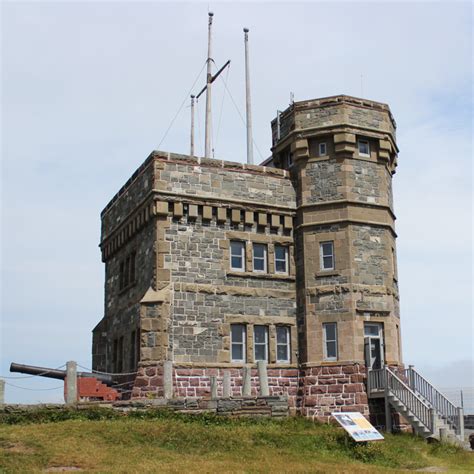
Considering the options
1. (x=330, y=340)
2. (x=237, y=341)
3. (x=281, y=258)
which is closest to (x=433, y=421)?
(x=330, y=340)

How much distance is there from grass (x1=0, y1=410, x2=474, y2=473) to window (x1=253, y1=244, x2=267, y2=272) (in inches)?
265

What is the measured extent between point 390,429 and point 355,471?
29.7ft

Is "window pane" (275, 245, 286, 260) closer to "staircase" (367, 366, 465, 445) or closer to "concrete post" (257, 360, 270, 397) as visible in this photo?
"staircase" (367, 366, 465, 445)

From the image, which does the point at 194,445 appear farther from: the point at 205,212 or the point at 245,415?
the point at 205,212

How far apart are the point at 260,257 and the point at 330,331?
3.76 m

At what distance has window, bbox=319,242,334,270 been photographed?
89.5 ft

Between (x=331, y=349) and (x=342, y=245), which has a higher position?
(x=342, y=245)

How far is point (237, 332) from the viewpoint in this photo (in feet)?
86.9

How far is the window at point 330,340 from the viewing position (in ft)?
86.6

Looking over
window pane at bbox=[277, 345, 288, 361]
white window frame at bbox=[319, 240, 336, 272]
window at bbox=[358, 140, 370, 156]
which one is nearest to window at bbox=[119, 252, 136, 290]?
window pane at bbox=[277, 345, 288, 361]

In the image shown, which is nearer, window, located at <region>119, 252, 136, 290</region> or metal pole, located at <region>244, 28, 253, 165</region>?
window, located at <region>119, 252, 136, 290</region>

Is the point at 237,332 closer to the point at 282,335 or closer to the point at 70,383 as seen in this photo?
the point at 282,335

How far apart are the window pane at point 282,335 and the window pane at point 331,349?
5.25ft

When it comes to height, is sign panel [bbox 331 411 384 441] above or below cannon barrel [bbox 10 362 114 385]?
below
